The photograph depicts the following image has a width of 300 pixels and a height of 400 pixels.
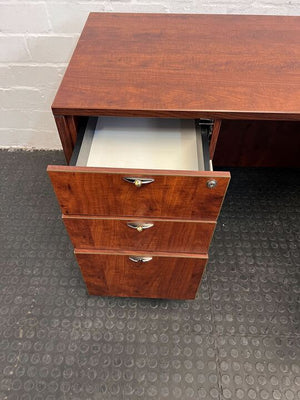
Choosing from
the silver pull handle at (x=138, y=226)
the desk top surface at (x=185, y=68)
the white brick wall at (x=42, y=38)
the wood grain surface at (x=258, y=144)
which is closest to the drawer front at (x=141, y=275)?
the silver pull handle at (x=138, y=226)

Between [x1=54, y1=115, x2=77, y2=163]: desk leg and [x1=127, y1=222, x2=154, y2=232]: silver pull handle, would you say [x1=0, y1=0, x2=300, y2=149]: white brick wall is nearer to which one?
[x1=54, y1=115, x2=77, y2=163]: desk leg

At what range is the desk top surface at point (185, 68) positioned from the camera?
0.56 m

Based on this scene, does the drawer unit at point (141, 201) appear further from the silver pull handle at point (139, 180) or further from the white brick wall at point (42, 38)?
the white brick wall at point (42, 38)

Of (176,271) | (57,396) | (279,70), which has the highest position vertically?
(279,70)

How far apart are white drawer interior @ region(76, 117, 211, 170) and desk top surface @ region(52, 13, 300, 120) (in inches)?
3.5

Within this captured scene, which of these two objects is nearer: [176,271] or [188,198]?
[188,198]

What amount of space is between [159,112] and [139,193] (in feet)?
0.52

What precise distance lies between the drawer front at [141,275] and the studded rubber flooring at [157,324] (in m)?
0.11

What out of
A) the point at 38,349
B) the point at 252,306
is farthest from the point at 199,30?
the point at 38,349

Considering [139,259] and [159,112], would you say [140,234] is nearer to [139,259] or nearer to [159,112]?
[139,259]

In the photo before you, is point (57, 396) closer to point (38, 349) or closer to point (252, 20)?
point (38, 349)

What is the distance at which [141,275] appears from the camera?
74cm

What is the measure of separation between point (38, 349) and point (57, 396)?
130mm

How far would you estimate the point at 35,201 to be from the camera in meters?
1.13
